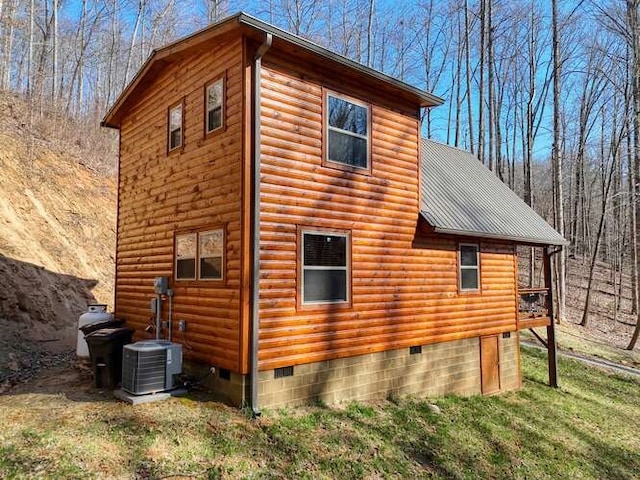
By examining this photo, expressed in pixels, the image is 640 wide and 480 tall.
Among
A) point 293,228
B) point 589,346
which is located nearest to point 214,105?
point 293,228

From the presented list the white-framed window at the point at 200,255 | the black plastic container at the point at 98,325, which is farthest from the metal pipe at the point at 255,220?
the black plastic container at the point at 98,325

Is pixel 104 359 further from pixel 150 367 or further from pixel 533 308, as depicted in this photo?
pixel 533 308

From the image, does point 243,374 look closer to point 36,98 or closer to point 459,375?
point 459,375

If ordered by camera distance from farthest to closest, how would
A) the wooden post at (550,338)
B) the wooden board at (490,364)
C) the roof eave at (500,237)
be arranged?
the wooden post at (550,338), the wooden board at (490,364), the roof eave at (500,237)

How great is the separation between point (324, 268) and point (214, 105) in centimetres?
317

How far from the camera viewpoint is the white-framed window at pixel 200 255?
680cm

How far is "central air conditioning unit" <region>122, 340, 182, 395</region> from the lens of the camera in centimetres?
620

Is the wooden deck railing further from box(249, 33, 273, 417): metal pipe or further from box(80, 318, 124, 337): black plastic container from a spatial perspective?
box(80, 318, 124, 337): black plastic container

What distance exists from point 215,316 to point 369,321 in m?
2.69

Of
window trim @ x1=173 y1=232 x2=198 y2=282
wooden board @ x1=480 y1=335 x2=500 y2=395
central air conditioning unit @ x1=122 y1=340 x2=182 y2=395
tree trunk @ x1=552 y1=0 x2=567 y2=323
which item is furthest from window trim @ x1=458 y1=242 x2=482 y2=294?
Answer: tree trunk @ x1=552 y1=0 x2=567 y2=323

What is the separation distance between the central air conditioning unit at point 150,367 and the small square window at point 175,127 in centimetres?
360

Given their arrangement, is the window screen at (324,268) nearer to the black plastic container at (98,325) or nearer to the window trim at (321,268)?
the window trim at (321,268)

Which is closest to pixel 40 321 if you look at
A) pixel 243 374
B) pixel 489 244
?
pixel 243 374

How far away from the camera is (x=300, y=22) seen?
23.6 m
